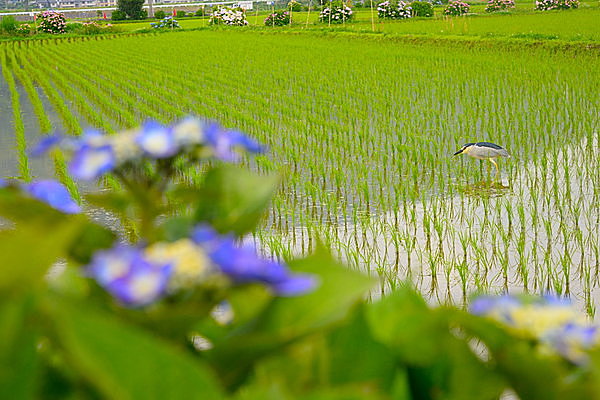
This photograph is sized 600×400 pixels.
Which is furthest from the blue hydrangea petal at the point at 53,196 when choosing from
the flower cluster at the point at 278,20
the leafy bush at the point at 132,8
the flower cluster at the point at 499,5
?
the leafy bush at the point at 132,8

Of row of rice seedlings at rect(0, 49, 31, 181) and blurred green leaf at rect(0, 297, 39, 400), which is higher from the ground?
blurred green leaf at rect(0, 297, 39, 400)

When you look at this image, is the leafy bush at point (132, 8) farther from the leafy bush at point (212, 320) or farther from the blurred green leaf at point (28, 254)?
the blurred green leaf at point (28, 254)

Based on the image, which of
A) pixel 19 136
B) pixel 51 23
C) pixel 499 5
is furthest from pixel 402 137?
pixel 51 23

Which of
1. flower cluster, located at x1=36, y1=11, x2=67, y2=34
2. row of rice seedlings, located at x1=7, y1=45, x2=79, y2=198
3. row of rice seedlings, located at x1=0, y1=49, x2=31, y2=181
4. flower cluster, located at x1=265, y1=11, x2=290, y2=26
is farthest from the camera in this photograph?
flower cluster, located at x1=36, y1=11, x2=67, y2=34

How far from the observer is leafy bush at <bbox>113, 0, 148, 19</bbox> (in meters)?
38.6

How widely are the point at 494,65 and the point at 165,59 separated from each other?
20.5 feet

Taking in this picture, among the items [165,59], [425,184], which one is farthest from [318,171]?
[165,59]

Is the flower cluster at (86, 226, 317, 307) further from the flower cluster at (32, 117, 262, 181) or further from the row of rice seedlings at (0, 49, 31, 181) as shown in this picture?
the row of rice seedlings at (0, 49, 31, 181)

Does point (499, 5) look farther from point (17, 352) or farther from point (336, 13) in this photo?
point (17, 352)

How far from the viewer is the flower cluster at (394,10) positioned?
22.7 meters

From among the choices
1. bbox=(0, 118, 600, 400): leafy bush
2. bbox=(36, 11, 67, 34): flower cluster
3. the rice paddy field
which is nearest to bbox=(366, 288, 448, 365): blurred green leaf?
bbox=(0, 118, 600, 400): leafy bush

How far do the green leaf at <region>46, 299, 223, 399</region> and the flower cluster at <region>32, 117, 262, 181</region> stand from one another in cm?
20

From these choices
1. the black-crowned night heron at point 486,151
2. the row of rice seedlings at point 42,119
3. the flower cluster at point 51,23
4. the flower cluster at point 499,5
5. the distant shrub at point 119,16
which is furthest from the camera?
the distant shrub at point 119,16

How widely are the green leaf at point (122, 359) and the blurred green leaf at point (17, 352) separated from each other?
3cm
